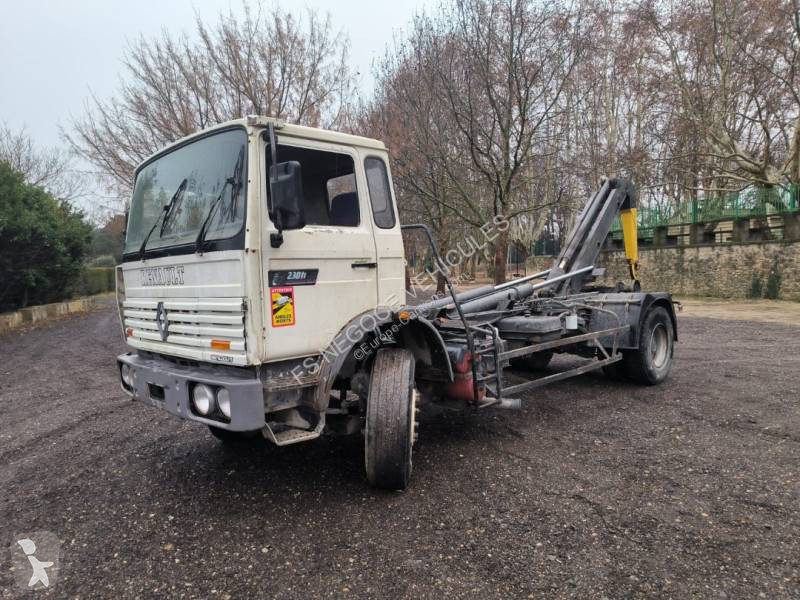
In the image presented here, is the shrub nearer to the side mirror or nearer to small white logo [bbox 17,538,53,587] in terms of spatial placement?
small white logo [bbox 17,538,53,587]

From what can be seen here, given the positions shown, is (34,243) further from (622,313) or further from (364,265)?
(622,313)

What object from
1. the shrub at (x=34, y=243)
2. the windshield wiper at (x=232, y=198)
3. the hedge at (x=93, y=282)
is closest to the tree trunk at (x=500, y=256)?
the windshield wiper at (x=232, y=198)

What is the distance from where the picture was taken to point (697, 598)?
2.58 meters

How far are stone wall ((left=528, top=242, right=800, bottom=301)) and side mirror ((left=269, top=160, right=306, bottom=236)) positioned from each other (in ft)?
61.1

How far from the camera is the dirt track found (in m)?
2.81

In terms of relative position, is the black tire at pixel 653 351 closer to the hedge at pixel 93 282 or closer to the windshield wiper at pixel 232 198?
the windshield wiper at pixel 232 198

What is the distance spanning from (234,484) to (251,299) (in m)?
1.66

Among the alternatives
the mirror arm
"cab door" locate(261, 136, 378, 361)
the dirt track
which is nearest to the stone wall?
the dirt track

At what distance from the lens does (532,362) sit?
714cm

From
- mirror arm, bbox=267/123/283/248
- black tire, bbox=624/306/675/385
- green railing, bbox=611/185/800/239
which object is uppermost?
green railing, bbox=611/185/800/239

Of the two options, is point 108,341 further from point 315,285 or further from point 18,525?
point 315,285

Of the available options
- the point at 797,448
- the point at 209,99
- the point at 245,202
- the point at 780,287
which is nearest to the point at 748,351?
the point at 797,448

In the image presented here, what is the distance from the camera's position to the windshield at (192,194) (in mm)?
3326

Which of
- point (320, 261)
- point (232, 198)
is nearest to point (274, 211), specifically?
point (232, 198)
